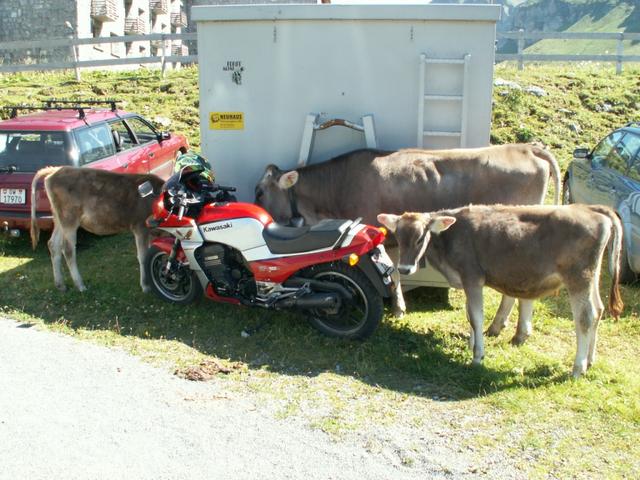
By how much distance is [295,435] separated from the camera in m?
4.93

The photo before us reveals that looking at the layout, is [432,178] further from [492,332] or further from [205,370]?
[205,370]

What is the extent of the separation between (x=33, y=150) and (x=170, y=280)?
380cm

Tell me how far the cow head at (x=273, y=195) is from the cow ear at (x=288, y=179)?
0.22 meters

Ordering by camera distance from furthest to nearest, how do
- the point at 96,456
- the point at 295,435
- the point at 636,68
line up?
the point at 636,68, the point at 295,435, the point at 96,456

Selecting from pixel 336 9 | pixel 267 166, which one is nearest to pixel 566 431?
pixel 267 166

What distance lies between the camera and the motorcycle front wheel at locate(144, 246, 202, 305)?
7.46 m

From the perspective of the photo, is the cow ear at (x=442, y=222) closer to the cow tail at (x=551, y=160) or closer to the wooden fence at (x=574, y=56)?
the cow tail at (x=551, y=160)

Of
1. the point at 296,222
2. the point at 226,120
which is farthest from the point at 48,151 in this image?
the point at 296,222

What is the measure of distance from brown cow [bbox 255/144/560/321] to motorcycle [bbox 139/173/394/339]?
78cm

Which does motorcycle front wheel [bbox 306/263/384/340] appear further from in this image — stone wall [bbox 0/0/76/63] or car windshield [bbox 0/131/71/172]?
stone wall [bbox 0/0/76/63]

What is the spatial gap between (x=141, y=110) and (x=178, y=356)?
12.8 meters

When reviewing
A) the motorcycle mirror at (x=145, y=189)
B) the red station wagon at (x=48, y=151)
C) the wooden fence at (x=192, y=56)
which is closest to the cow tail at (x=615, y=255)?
the motorcycle mirror at (x=145, y=189)

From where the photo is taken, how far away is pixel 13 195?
31.9ft

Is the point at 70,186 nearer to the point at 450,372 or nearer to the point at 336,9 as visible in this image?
the point at 336,9
